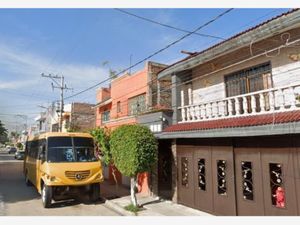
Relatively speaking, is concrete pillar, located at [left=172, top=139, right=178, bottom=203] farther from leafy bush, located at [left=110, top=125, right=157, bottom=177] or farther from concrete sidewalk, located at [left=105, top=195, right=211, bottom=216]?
leafy bush, located at [left=110, top=125, right=157, bottom=177]

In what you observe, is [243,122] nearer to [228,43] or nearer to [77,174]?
[228,43]

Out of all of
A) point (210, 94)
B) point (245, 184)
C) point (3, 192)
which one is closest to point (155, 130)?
point (210, 94)

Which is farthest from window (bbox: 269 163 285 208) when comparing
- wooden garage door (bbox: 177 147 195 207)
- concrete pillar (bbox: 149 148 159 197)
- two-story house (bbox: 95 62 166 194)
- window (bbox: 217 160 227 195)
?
two-story house (bbox: 95 62 166 194)

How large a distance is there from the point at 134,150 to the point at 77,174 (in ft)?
9.15

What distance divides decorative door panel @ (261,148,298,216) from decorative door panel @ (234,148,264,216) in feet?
0.70

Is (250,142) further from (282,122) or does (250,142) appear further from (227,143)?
(282,122)

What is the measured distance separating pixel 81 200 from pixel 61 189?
1.67 m

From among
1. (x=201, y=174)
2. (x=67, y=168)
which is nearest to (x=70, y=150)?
(x=67, y=168)

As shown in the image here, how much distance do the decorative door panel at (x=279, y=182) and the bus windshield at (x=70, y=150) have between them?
7.32 meters

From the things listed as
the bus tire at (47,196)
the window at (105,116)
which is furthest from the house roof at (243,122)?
the window at (105,116)

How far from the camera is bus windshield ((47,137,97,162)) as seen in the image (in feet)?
42.8

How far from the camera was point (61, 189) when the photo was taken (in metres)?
12.5

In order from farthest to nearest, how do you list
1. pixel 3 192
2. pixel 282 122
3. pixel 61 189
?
pixel 3 192
pixel 61 189
pixel 282 122

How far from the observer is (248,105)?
10.6m
